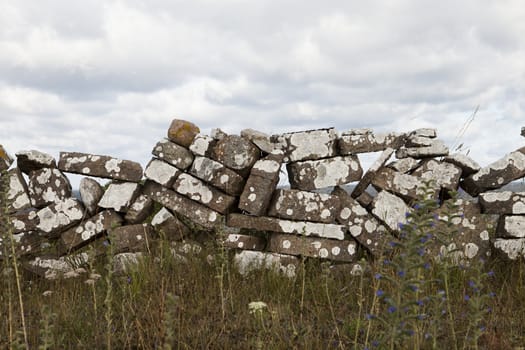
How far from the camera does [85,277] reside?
5.75 m

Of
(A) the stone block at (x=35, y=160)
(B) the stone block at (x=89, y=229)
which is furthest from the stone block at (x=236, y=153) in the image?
(A) the stone block at (x=35, y=160)

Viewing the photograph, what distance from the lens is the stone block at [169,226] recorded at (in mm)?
6000

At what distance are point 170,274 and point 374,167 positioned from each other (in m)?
2.66

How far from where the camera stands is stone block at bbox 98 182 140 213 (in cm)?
604

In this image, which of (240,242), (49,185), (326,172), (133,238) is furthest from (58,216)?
(326,172)

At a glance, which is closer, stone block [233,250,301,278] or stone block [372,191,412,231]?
stone block [233,250,301,278]

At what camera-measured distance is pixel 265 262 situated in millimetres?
5715

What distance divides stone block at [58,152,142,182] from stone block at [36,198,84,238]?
1.44ft

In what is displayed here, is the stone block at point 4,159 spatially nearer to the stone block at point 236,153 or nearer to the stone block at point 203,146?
the stone block at point 203,146

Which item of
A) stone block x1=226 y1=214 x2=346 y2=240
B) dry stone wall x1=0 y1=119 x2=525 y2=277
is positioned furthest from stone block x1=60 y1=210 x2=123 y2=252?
stone block x1=226 y1=214 x2=346 y2=240

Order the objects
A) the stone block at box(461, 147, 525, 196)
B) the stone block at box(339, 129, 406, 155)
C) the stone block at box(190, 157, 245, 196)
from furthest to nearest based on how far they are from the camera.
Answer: the stone block at box(461, 147, 525, 196)
the stone block at box(339, 129, 406, 155)
the stone block at box(190, 157, 245, 196)

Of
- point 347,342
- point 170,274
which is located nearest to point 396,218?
point 347,342

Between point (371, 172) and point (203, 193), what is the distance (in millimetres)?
2013

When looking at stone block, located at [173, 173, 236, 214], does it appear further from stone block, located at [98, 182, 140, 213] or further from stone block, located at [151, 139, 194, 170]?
stone block, located at [98, 182, 140, 213]
